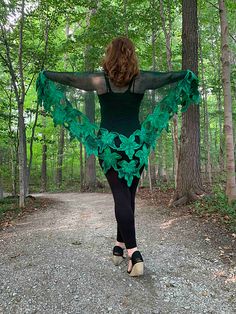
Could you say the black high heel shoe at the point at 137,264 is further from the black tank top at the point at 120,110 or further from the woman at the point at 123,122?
the black tank top at the point at 120,110

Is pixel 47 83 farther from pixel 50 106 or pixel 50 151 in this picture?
pixel 50 151

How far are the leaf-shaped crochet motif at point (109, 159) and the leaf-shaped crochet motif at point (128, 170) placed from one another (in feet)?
0.17

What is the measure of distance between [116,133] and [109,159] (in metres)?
0.27

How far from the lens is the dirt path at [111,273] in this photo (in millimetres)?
2553

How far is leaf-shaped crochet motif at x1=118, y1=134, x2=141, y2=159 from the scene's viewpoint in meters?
2.90

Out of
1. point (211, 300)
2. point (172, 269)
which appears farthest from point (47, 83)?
point (211, 300)

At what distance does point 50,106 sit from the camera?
3.44m

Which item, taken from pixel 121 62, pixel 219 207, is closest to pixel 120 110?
pixel 121 62

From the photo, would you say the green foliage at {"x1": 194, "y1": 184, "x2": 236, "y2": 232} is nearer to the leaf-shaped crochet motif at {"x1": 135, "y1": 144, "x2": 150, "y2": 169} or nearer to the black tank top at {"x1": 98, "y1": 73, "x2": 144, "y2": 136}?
the leaf-shaped crochet motif at {"x1": 135, "y1": 144, "x2": 150, "y2": 169}

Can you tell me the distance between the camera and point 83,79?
2938 millimetres

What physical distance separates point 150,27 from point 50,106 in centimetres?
896

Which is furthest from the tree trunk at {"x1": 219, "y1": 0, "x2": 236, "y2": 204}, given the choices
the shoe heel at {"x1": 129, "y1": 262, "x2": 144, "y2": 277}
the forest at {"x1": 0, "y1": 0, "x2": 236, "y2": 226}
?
the shoe heel at {"x1": 129, "y1": 262, "x2": 144, "y2": 277}

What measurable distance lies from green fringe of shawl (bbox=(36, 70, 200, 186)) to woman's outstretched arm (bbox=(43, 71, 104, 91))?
268mm

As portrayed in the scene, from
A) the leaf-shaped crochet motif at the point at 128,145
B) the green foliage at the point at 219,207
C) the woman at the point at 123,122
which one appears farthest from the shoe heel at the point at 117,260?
the green foliage at the point at 219,207
